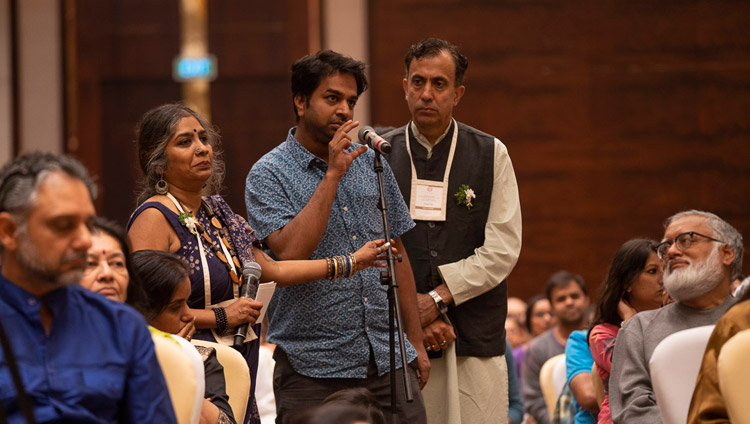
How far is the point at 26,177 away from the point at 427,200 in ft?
6.78

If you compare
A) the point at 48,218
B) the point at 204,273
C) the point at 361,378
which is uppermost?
the point at 48,218

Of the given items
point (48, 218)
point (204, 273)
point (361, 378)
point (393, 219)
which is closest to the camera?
point (48, 218)

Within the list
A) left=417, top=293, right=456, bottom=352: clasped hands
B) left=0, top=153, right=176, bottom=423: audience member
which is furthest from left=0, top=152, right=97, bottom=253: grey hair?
left=417, top=293, right=456, bottom=352: clasped hands

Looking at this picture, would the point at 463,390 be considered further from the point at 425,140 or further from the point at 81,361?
the point at 81,361

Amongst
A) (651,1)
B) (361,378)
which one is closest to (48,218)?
(361,378)

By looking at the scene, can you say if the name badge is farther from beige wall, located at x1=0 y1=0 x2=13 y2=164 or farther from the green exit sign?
beige wall, located at x1=0 y1=0 x2=13 y2=164

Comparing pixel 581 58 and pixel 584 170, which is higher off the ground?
pixel 581 58

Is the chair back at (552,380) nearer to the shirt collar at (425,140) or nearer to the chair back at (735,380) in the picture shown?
the shirt collar at (425,140)

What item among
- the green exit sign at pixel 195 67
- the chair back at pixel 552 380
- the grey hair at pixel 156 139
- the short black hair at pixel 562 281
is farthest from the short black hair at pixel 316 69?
the green exit sign at pixel 195 67

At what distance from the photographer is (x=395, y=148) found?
391cm

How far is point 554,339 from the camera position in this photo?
19.3 feet

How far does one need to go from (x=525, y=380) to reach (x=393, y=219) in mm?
2774

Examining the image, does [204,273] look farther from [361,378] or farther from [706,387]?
[706,387]

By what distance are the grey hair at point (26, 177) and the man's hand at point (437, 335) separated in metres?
1.88
